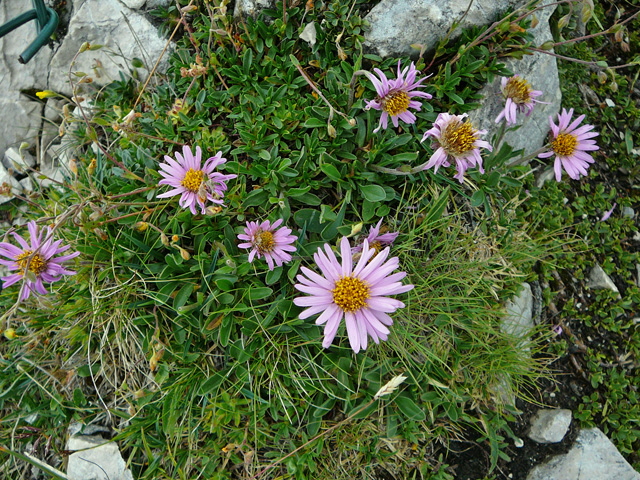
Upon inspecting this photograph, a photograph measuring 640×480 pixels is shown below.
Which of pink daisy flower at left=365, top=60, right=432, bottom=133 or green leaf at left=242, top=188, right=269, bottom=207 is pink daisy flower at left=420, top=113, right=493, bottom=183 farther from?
green leaf at left=242, top=188, right=269, bottom=207

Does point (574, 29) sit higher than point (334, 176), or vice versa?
point (574, 29)

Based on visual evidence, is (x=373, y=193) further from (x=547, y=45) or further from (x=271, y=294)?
(x=547, y=45)

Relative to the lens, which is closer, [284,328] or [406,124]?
[284,328]

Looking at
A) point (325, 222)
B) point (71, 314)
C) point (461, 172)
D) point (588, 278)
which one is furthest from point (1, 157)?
point (588, 278)

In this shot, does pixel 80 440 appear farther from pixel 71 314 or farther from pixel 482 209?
pixel 482 209

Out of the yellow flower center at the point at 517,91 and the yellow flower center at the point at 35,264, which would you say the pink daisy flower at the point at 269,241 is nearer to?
the yellow flower center at the point at 35,264

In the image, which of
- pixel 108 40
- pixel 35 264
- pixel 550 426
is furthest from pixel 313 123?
pixel 550 426
